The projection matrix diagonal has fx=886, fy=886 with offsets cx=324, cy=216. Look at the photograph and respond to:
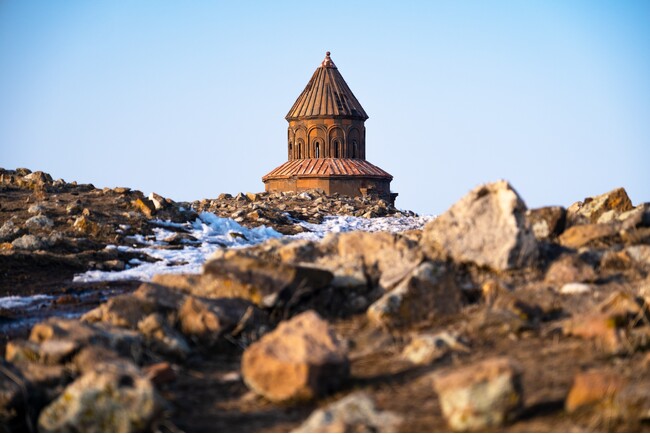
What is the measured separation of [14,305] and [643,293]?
8.93 metres

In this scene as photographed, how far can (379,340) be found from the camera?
7680 mm

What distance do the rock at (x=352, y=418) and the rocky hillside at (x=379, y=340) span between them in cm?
1

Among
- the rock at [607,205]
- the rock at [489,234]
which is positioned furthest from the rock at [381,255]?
the rock at [607,205]

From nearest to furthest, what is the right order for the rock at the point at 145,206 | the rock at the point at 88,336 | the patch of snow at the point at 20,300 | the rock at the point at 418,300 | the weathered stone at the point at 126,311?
the rock at the point at 88,336
the rock at the point at 418,300
the weathered stone at the point at 126,311
the patch of snow at the point at 20,300
the rock at the point at 145,206

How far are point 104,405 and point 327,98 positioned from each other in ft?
122

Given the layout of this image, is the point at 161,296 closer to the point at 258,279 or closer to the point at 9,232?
the point at 258,279

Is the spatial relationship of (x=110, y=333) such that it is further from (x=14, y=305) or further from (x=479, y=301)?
(x=14, y=305)

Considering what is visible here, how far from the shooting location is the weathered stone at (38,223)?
19797mm

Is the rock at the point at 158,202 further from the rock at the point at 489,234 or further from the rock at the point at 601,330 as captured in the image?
the rock at the point at 601,330

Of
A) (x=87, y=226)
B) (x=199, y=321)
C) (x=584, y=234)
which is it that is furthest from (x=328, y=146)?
(x=199, y=321)

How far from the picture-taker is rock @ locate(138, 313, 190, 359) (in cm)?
763

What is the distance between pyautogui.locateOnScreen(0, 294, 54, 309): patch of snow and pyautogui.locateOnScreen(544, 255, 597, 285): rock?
7.80 meters

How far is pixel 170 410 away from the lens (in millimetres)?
6305

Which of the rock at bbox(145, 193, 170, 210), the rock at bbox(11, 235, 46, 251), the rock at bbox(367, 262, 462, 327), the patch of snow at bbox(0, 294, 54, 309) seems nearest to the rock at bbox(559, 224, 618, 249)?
the rock at bbox(367, 262, 462, 327)
